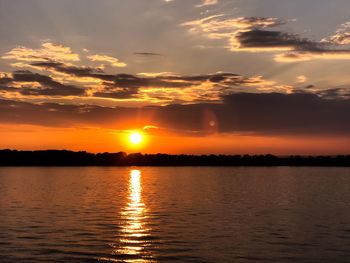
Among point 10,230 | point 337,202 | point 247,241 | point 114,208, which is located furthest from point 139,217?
point 337,202

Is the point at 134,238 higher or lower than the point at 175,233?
lower

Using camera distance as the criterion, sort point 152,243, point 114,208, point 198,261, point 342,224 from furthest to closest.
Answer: point 114,208
point 342,224
point 152,243
point 198,261

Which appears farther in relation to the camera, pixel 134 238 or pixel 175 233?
pixel 175 233

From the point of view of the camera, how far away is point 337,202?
7606 centimetres

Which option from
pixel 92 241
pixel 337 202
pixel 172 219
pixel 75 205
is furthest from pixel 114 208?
pixel 337 202

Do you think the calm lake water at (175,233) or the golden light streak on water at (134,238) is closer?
the golden light streak on water at (134,238)

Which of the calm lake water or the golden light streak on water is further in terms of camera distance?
the calm lake water

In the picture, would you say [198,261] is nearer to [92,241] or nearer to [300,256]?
[300,256]

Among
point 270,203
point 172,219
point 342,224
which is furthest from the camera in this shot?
point 270,203

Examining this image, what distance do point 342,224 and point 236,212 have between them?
14554mm

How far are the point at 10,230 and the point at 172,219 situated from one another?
17.6 m

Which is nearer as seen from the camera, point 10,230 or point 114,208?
point 10,230

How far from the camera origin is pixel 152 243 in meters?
39.8

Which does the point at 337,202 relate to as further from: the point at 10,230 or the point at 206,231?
the point at 10,230
